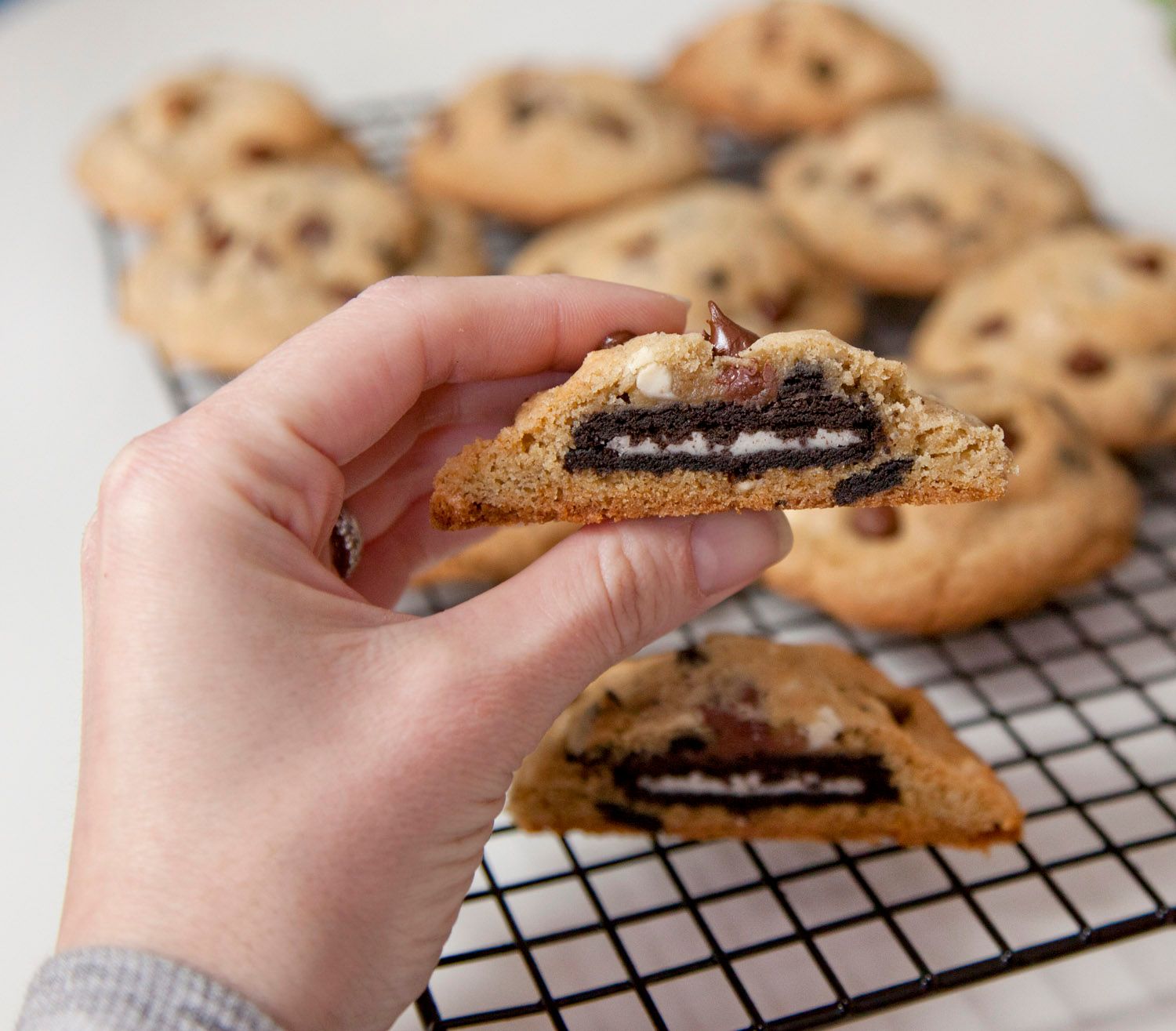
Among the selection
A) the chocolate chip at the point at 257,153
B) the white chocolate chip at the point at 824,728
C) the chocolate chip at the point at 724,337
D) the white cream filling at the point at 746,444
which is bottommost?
the white chocolate chip at the point at 824,728

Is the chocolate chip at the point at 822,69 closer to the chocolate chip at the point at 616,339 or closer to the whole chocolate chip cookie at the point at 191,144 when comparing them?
the whole chocolate chip cookie at the point at 191,144

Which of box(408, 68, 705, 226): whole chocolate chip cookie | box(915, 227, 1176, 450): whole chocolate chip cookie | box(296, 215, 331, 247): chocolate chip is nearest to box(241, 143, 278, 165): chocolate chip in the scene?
box(408, 68, 705, 226): whole chocolate chip cookie

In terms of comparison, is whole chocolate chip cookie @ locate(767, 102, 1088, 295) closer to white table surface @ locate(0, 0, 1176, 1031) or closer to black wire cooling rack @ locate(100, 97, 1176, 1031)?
white table surface @ locate(0, 0, 1176, 1031)

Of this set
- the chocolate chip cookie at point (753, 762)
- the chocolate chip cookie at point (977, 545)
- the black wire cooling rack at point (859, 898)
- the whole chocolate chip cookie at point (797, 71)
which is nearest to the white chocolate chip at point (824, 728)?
the chocolate chip cookie at point (753, 762)

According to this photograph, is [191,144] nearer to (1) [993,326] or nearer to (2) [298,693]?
(1) [993,326]

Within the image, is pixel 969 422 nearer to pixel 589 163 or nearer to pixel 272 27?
pixel 589 163

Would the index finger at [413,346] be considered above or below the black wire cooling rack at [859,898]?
above

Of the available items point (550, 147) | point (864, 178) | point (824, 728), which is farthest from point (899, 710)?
point (550, 147)
